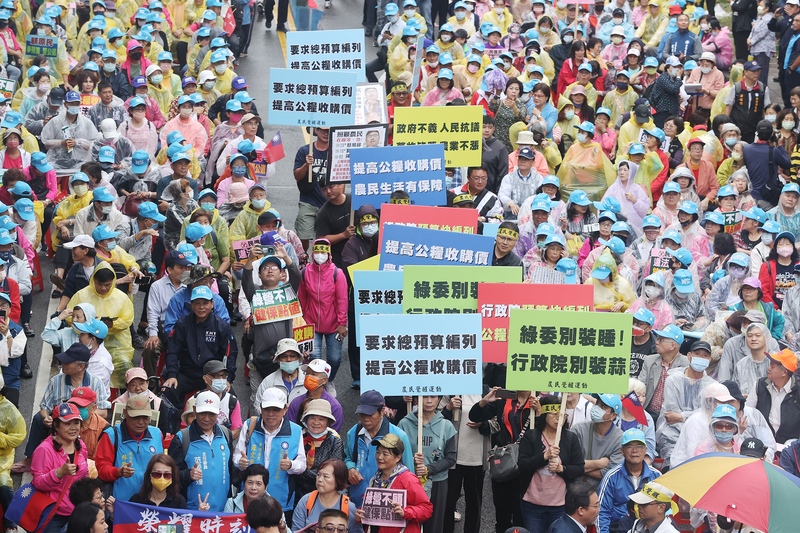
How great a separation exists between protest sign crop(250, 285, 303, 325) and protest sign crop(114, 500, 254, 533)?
377 cm

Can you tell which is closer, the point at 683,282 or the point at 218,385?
the point at 218,385

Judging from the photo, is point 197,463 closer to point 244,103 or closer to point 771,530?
point 771,530

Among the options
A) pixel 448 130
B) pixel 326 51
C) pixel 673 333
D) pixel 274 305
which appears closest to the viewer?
pixel 673 333

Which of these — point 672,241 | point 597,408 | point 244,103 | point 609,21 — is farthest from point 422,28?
point 597,408

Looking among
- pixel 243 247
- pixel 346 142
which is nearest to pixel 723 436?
pixel 243 247

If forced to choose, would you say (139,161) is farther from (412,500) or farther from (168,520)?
(412,500)

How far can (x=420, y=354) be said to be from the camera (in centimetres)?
1174

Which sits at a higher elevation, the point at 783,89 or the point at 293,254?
the point at 783,89

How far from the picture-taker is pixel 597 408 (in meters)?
12.4

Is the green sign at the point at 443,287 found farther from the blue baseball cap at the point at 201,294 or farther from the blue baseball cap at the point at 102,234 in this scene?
the blue baseball cap at the point at 102,234

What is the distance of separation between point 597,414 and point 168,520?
399 centimetres

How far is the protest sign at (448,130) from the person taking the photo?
56.3ft

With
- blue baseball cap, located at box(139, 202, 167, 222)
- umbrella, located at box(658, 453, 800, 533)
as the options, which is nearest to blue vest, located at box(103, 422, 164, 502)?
umbrella, located at box(658, 453, 800, 533)

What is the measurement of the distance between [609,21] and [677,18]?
1856 millimetres
